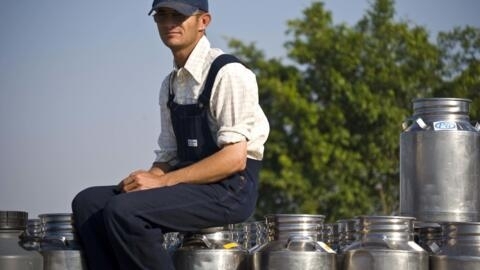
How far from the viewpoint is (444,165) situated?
22.4 ft

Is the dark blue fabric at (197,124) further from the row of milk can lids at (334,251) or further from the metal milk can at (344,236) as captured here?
the metal milk can at (344,236)

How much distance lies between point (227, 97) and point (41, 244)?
121cm

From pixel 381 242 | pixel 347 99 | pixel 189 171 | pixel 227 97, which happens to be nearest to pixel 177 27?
pixel 227 97

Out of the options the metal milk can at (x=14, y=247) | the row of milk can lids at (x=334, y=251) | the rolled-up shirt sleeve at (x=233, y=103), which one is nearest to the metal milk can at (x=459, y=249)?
the row of milk can lids at (x=334, y=251)

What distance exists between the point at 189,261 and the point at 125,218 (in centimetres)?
52

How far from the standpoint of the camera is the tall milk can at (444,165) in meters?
6.82

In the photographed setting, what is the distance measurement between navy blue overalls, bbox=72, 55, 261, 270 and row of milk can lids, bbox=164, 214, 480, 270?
15 centimetres

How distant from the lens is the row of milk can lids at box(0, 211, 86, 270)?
5.89m

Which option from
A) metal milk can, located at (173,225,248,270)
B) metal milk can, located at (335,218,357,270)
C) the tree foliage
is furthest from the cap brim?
the tree foliage

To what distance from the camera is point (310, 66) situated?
79.9ft

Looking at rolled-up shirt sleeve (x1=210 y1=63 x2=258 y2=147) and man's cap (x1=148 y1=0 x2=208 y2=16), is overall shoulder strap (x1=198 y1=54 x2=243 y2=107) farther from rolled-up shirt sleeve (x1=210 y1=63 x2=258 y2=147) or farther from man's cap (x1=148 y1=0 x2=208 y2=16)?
man's cap (x1=148 y1=0 x2=208 y2=16)

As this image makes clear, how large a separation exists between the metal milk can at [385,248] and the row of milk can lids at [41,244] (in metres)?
1.37

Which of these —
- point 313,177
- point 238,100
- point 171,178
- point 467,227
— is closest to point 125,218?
point 171,178

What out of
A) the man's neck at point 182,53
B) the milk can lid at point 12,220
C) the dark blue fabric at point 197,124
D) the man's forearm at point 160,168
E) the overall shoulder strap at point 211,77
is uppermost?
the man's neck at point 182,53
